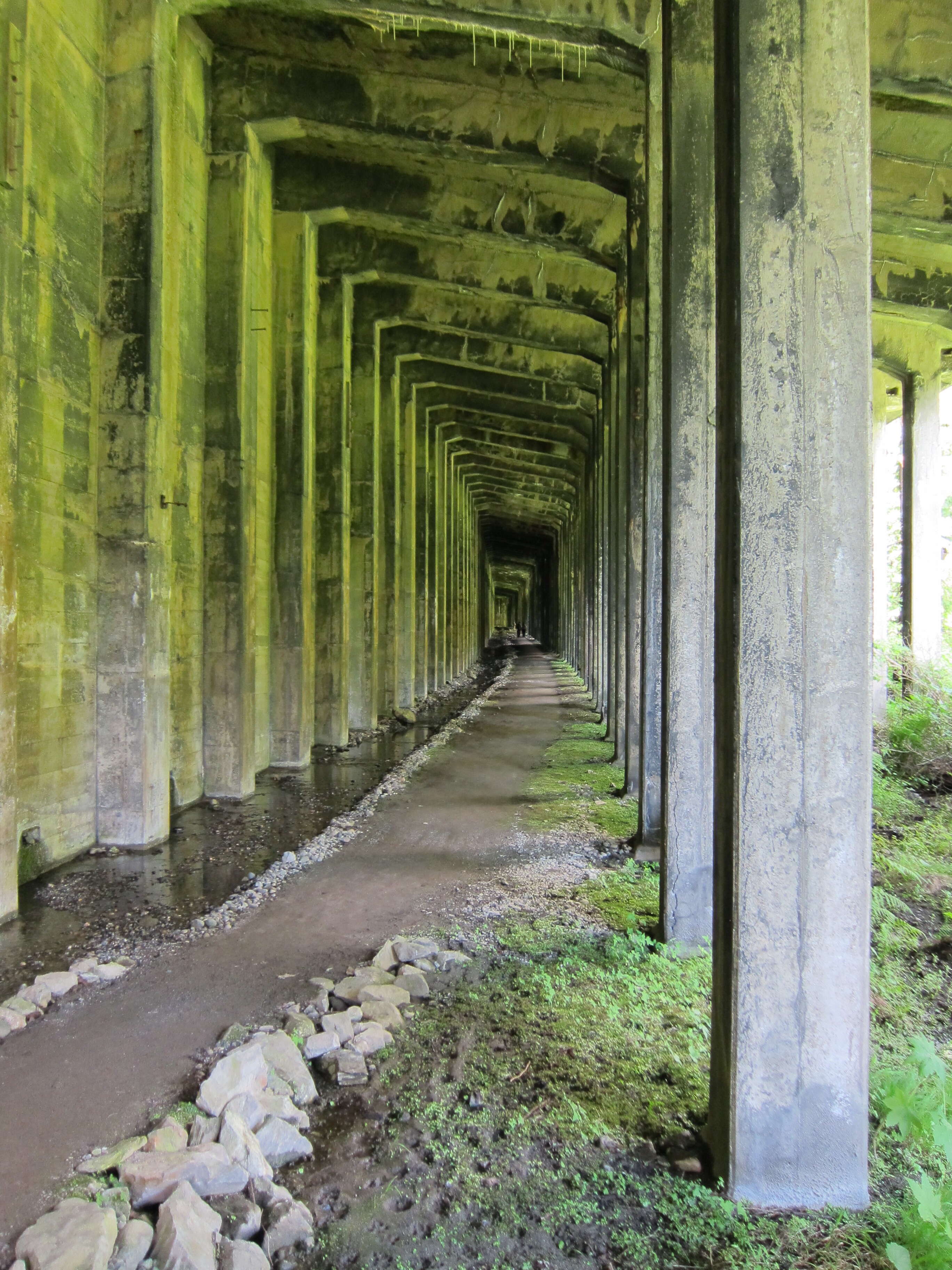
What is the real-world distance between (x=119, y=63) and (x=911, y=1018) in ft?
29.8

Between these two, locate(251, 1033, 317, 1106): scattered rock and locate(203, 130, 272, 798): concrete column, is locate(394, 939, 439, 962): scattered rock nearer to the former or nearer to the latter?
locate(251, 1033, 317, 1106): scattered rock

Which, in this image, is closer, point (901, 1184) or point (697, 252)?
point (901, 1184)

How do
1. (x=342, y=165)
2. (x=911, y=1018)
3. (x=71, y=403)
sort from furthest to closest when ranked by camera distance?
1. (x=342, y=165)
2. (x=71, y=403)
3. (x=911, y=1018)

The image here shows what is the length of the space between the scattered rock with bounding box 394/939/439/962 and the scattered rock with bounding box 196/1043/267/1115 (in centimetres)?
134

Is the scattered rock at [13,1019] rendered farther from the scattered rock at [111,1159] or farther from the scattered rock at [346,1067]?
the scattered rock at [346,1067]

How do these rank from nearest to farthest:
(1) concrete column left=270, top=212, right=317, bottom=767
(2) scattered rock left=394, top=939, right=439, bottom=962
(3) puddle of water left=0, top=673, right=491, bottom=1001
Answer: (2) scattered rock left=394, top=939, right=439, bottom=962
(3) puddle of water left=0, top=673, right=491, bottom=1001
(1) concrete column left=270, top=212, right=317, bottom=767

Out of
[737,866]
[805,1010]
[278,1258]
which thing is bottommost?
[278,1258]

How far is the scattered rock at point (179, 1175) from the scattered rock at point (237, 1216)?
31 mm

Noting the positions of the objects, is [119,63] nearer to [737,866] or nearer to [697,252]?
[697,252]

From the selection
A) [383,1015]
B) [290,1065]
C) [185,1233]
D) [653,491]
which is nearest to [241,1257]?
[185,1233]

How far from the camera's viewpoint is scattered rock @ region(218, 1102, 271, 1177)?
114 inches

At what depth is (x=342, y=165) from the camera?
10859 millimetres

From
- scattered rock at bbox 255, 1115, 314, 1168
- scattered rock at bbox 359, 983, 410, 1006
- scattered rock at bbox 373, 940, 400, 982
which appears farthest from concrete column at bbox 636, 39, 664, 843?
scattered rock at bbox 255, 1115, 314, 1168

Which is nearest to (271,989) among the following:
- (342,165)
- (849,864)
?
(849,864)
